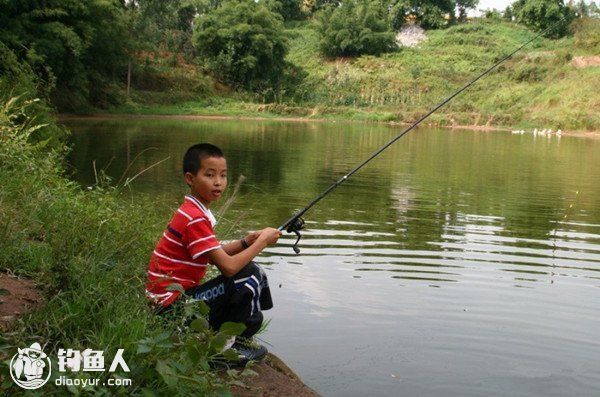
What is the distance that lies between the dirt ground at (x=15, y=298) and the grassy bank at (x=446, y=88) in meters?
30.9

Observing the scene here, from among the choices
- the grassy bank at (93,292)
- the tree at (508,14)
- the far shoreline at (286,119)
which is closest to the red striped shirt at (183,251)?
the grassy bank at (93,292)

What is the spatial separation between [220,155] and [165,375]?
4.23 feet

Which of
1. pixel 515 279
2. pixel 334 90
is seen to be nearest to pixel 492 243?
pixel 515 279

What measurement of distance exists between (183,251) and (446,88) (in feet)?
Answer: 142

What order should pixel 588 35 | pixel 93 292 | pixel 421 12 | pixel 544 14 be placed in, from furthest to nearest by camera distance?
pixel 421 12
pixel 544 14
pixel 588 35
pixel 93 292

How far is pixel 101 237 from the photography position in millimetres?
4199

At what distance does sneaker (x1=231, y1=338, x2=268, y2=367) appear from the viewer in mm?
3334

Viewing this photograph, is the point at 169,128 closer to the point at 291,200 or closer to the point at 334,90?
the point at 291,200

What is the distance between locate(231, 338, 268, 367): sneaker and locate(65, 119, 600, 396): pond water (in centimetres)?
59

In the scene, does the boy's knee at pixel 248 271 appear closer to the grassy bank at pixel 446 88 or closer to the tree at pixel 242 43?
the grassy bank at pixel 446 88

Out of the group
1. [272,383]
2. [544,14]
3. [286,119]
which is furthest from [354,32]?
[272,383]

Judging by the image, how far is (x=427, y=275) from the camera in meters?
6.51

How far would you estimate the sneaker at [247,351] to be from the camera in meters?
3.33

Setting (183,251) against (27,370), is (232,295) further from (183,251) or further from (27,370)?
(27,370)
